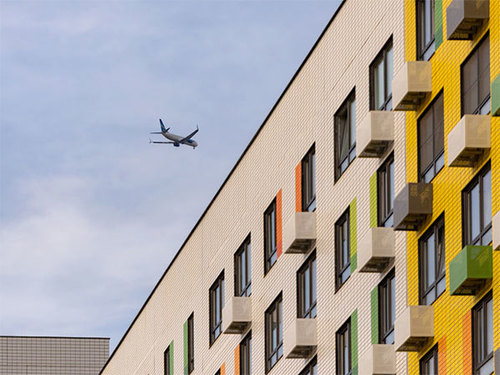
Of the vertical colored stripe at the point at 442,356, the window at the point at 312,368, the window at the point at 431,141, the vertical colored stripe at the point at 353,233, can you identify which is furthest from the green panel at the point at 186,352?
the vertical colored stripe at the point at 442,356

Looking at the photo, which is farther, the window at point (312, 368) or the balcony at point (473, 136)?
the window at point (312, 368)

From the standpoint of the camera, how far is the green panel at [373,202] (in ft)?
155

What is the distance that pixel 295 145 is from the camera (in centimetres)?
5594

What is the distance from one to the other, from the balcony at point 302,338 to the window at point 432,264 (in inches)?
359

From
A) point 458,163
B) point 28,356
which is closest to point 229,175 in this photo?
point 458,163

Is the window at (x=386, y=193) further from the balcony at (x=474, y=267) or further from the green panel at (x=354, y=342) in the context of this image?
the balcony at (x=474, y=267)

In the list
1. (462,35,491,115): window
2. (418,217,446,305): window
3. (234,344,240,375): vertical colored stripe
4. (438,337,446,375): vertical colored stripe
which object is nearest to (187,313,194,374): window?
(234,344,240,375): vertical colored stripe

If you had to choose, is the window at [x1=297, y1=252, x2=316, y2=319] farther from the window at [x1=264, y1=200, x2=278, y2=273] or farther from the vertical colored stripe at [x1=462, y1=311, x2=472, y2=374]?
the vertical colored stripe at [x1=462, y1=311, x2=472, y2=374]

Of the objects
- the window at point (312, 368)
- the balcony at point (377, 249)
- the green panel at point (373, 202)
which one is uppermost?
the green panel at point (373, 202)

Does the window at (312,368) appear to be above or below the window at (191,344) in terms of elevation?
below

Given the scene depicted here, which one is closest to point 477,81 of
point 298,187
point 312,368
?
point 312,368

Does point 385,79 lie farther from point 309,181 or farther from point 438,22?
point 309,181

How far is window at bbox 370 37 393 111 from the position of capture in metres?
47.6

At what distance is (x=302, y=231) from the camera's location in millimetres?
53125
